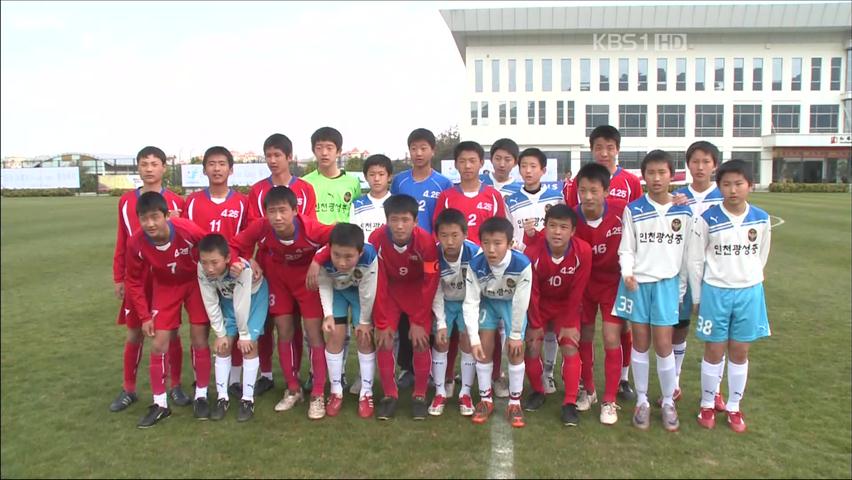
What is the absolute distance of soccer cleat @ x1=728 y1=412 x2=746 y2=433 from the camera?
3.67 meters

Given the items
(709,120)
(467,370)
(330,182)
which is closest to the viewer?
(467,370)

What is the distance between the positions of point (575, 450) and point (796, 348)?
3.23 metres

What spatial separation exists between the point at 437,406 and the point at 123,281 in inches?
98.0

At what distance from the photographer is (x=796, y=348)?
5.38 meters

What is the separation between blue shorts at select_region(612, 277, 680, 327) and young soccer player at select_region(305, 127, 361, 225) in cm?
230

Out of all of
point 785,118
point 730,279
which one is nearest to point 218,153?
point 730,279

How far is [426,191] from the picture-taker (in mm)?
4688

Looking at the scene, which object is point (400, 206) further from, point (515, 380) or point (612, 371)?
point (612, 371)

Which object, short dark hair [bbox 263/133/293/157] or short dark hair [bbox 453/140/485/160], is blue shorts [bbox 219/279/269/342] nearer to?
short dark hair [bbox 263/133/293/157]

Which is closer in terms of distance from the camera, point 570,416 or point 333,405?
point 570,416

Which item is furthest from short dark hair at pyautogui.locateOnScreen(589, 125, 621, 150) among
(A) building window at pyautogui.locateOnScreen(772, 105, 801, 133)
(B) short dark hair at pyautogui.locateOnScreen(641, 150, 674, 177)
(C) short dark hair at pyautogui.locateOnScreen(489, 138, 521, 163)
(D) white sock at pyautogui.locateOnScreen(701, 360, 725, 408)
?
(A) building window at pyautogui.locateOnScreen(772, 105, 801, 133)

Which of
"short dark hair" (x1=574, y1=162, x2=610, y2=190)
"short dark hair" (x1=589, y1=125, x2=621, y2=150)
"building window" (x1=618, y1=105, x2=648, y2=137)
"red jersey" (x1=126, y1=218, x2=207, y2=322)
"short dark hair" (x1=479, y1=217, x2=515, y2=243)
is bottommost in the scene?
"red jersey" (x1=126, y1=218, x2=207, y2=322)

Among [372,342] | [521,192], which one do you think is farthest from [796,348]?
[372,342]

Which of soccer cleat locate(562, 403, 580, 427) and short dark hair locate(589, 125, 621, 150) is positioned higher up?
short dark hair locate(589, 125, 621, 150)
